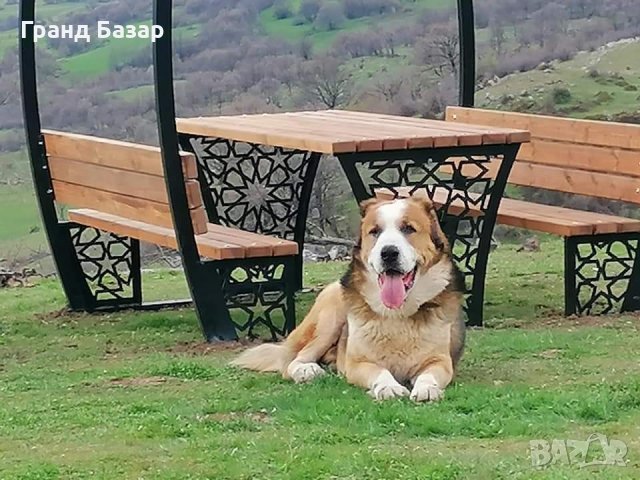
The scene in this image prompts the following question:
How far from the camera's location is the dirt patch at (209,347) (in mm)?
8406

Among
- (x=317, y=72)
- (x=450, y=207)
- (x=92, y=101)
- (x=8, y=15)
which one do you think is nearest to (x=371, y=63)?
(x=317, y=72)

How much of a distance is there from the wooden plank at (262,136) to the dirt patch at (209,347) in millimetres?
1274

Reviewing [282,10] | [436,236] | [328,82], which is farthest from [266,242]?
[282,10]

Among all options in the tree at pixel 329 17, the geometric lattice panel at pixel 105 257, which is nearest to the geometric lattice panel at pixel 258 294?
the geometric lattice panel at pixel 105 257

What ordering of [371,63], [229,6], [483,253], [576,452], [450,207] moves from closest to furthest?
[576,452] < [483,253] < [450,207] < [229,6] < [371,63]

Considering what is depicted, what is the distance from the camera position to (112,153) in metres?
9.19

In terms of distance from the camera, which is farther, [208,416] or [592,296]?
[592,296]

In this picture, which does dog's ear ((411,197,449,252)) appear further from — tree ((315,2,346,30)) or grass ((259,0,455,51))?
tree ((315,2,346,30))

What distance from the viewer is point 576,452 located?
4996 millimetres

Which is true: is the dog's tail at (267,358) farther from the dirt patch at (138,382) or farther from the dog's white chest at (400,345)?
the dog's white chest at (400,345)

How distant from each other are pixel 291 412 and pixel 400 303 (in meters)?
0.89

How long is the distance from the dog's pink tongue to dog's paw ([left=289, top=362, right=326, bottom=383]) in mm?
592

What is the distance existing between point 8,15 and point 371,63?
1326cm

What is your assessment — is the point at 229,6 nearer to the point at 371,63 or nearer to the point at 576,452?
the point at 371,63
